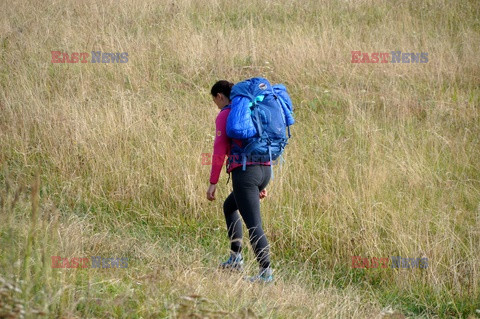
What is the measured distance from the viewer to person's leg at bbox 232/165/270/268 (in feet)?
13.9

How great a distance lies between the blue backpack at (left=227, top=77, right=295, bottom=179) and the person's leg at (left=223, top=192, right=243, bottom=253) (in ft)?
1.52

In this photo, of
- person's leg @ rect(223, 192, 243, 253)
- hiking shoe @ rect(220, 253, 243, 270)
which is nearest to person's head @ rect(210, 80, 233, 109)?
person's leg @ rect(223, 192, 243, 253)

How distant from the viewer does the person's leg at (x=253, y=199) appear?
13.9 feet

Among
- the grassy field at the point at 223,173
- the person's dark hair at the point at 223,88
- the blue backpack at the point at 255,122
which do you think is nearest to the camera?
the grassy field at the point at 223,173

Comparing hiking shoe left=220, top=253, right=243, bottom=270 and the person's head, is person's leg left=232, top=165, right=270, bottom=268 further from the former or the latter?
the person's head

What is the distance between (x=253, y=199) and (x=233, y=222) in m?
0.46

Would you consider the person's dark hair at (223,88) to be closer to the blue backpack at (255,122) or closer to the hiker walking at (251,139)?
the hiker walking at (251,139)

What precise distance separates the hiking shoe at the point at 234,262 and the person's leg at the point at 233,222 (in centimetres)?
5

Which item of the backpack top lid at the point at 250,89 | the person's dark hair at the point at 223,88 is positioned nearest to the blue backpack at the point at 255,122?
the backpack top lid at the point at 250,89

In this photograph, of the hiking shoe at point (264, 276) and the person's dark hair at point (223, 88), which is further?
the person's dark hair at point (223, 88)

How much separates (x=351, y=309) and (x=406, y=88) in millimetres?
4813

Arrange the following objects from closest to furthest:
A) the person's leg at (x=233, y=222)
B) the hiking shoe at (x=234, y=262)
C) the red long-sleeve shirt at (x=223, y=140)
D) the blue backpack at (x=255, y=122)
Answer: the blue backpack at (x=255, y=122)
the red long-sleeve shirt at (x=223, y=140)
the hiking shoe at (x=234, y=262)
the person's leg at (x=233, y=222)

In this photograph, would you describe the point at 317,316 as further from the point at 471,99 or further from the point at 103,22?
the point at 103,22

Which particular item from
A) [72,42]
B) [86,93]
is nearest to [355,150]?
[86,93]
